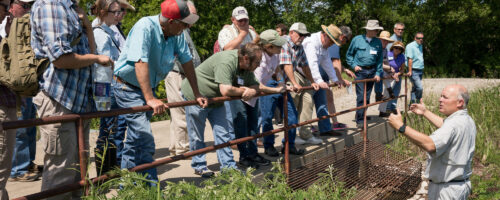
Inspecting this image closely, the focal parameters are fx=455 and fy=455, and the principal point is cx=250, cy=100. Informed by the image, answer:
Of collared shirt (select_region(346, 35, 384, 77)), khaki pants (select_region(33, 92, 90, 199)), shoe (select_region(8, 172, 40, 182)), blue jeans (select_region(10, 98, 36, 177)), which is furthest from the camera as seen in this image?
collared shirt (select_region(346, 35, 384, 77))

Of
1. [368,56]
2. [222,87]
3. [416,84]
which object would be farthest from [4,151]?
[416,84]

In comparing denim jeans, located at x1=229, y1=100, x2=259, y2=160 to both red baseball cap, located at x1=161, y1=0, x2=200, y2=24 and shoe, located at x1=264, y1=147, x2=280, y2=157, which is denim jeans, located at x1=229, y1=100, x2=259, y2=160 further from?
red baseball cap, located at x1=161, y1=0, x2=200, y2=24

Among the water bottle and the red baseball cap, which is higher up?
the red baseball cap

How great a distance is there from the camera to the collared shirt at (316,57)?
5.90 meters

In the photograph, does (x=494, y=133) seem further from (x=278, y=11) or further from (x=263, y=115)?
(x=278, y=11)

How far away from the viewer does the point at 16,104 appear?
3.15 metres

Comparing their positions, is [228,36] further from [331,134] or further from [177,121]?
[331,134]

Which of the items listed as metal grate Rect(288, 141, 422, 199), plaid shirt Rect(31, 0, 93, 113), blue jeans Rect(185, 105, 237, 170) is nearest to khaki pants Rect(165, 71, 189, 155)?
blue jeans Rect(185, 105, 237, 170)

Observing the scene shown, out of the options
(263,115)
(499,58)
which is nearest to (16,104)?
(263,115)

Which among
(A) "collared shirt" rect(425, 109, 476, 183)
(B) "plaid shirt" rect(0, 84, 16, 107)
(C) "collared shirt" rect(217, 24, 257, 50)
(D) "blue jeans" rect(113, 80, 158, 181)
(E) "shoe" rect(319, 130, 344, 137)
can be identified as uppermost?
(C) "collared shirt" rect(217, 24, 257, 50)

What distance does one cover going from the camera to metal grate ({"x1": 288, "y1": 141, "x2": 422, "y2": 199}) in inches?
191

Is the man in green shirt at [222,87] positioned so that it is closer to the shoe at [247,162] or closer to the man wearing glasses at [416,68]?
the shoe at [247,162]

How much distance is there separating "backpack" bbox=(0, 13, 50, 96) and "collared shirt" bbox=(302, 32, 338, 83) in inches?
145

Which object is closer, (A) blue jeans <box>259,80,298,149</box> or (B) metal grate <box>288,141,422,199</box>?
(B) metal grate <box>288,141,422,199</box>
